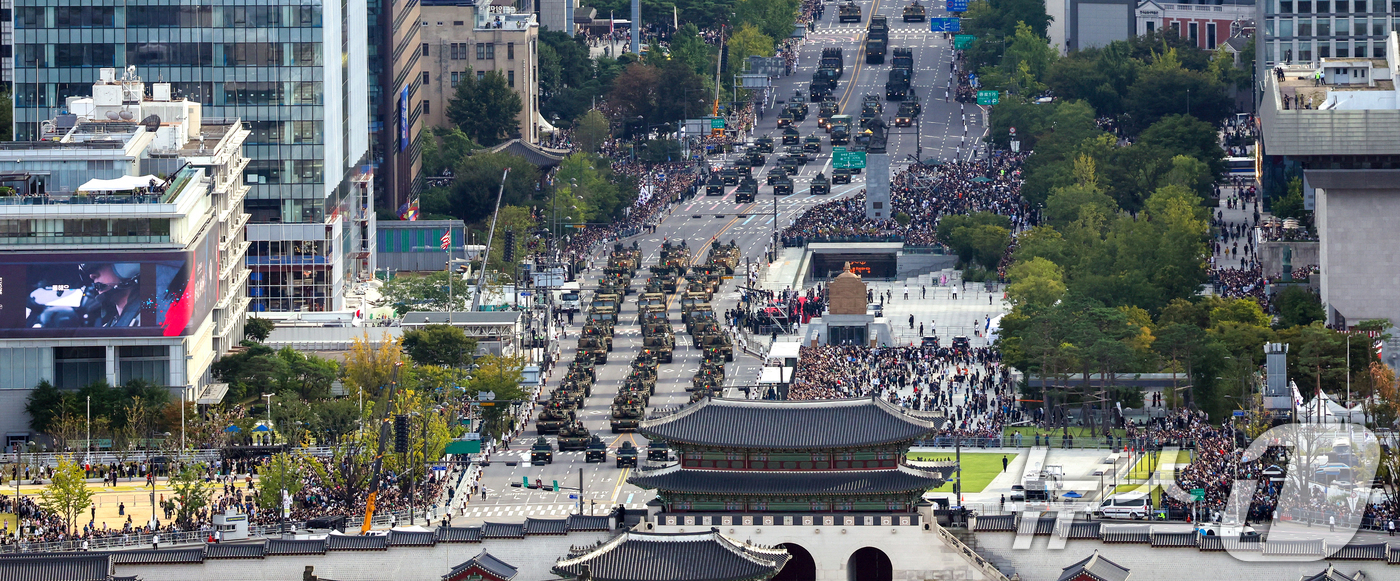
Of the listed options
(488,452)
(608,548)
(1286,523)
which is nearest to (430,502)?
(488,452)

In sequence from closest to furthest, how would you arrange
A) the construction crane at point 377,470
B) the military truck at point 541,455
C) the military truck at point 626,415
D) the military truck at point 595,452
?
the construction crane at point 377,470 → the military truck at point 541,455 → the military truck at point 595,452 → the military truck at point 626,415

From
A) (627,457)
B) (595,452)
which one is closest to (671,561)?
(627,457)

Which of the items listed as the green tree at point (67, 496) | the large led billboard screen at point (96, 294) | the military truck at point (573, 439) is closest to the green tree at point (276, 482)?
the green tree at point (67, 496)

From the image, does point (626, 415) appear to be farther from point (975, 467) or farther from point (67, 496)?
point (67, 496)

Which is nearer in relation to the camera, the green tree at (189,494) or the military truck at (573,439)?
the green tree at (189,494)

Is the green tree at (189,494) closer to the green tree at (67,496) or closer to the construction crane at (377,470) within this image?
the green tree at (67,496)
